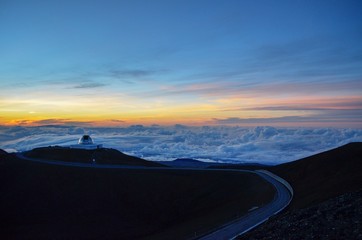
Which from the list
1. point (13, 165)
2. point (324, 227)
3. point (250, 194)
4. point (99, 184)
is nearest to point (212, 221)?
point (250, 194)

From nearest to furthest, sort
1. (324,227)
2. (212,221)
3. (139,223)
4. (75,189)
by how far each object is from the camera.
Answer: (324,227) → (212,221) → (139,223) → (75,189)

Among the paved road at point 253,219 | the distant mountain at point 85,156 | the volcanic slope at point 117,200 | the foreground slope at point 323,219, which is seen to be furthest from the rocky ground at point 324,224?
the distant mountain at point 85,156

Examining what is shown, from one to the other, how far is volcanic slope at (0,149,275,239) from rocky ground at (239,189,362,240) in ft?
38.9

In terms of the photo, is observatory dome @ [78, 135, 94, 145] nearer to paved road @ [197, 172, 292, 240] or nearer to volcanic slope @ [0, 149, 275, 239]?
volcanic slope @ [0, 149, 275, 239]

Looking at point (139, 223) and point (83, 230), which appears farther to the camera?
point (139, 223)

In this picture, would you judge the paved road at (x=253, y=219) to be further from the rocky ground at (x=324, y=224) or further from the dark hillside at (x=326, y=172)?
the rocky ground at (x=324, y=224)

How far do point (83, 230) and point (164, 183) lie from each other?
17.8m

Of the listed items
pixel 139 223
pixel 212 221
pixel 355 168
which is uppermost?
pixel 355 168

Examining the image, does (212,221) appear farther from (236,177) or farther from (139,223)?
(236,177)

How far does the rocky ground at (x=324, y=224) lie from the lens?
18.1m

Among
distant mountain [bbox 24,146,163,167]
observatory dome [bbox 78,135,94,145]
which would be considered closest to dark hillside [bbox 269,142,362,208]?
distant mountain [bbox 24,146,163,167]

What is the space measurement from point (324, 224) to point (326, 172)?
3063 centimetres

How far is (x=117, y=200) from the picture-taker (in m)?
51.8

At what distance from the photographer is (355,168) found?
4428cm
